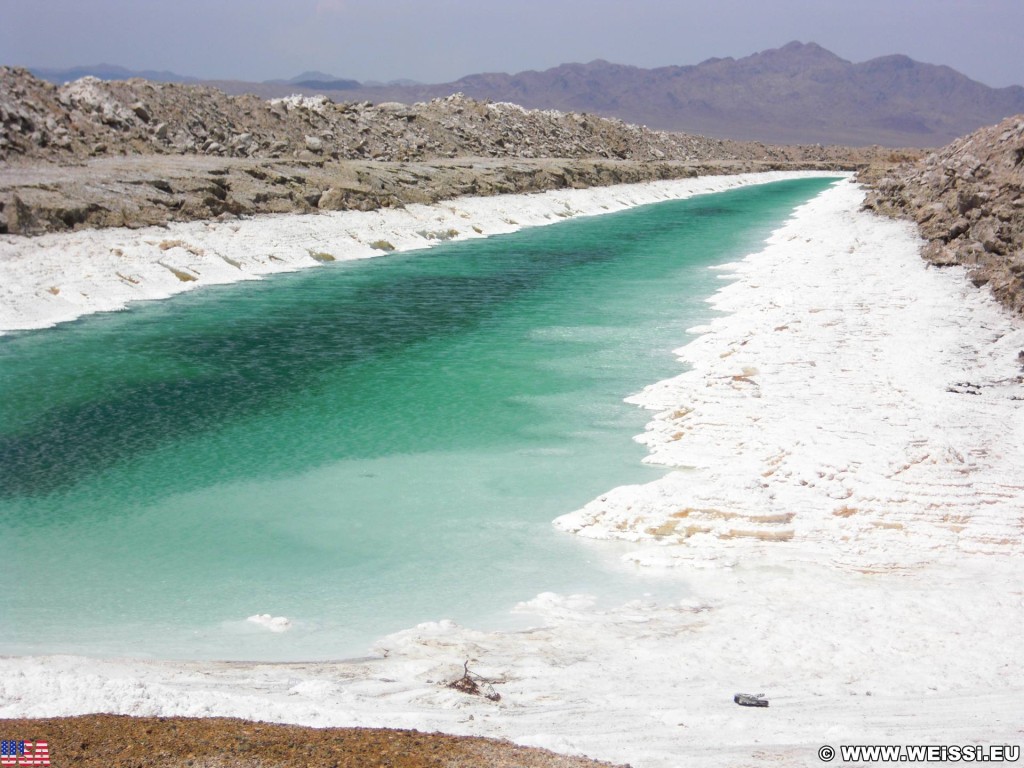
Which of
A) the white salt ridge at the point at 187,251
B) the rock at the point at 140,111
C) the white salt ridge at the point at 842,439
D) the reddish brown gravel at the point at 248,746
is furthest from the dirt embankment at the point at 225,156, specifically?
the reddish brown gravel at the point at 248,746

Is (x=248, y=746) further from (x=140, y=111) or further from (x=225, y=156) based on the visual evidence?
(x=140, y=111)

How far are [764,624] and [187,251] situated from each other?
20.9 m

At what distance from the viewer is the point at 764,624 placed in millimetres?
7129

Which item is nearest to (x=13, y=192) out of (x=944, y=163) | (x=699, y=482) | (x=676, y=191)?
(x=699, y=482)

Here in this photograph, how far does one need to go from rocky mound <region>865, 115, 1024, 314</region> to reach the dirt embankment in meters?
19.0

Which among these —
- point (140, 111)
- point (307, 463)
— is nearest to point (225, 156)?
point (140, 111)

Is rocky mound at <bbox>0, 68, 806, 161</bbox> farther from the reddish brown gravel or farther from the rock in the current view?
the reddish brown gravel

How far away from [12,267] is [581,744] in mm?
18976

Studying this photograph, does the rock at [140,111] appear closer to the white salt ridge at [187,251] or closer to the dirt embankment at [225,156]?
the dirt embankment at [225,156]

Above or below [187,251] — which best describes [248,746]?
below

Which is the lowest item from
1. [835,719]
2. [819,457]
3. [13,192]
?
[835,719]

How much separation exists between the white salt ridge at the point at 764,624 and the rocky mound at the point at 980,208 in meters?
6.75

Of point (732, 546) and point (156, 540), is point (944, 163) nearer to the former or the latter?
point (732, 546)

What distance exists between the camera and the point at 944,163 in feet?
108
